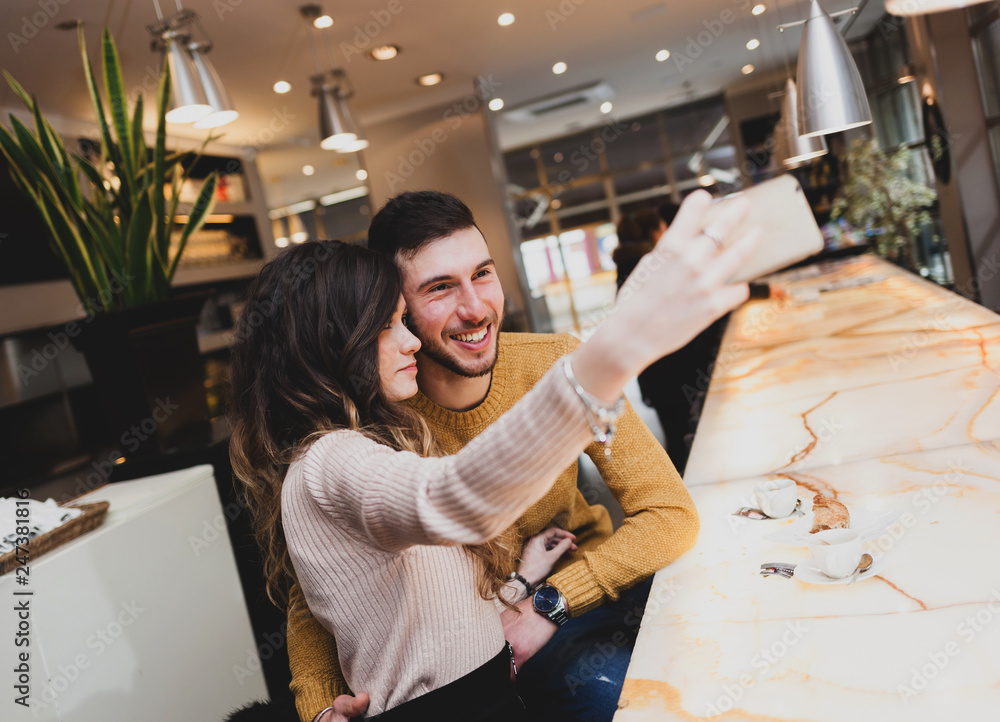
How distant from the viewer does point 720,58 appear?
841cm

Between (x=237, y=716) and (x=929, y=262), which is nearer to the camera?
(x=237, y=716)

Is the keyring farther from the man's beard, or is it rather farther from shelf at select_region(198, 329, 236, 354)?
shelf at select_region(198, 329, 236, 354)

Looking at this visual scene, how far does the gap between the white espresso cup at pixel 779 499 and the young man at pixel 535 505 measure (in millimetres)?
127

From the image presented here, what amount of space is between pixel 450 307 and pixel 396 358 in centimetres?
39

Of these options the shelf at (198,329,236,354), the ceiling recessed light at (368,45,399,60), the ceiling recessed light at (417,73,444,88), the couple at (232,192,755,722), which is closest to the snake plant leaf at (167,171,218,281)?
the couple at (232,192,755,722)

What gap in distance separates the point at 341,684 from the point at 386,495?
740 mm

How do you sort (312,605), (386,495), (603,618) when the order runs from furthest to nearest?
(603,618), (312,605), (386,495)

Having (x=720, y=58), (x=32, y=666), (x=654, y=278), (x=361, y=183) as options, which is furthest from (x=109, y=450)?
(x=720, y=58)

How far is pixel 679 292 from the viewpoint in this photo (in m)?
0.61

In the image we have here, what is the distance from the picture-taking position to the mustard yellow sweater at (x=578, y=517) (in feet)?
4.32

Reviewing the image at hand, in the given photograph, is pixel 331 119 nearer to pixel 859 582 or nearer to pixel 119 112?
pixel 119 112

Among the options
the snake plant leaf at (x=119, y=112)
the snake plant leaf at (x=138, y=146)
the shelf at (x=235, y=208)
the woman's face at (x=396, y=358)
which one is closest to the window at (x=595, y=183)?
the shelf at (x=235, y=208)

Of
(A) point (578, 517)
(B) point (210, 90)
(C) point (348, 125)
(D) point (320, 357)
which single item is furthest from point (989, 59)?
(D) point (320, 357)

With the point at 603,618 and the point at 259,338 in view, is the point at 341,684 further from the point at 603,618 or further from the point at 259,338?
the point at 259,338
